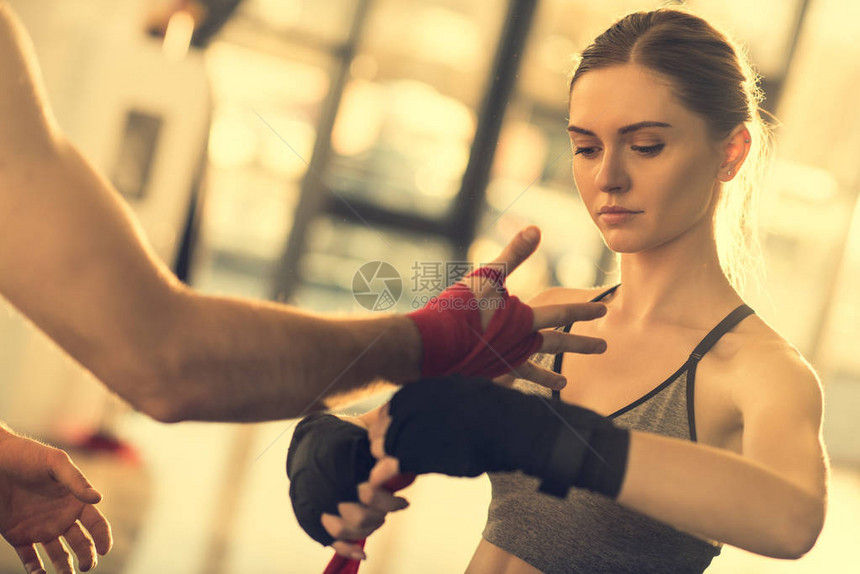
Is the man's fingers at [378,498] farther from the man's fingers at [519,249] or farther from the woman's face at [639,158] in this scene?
the woman's face at [639,158]

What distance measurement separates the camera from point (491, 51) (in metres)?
4.03

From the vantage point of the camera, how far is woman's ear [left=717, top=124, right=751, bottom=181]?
83 cm

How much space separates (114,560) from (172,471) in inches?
33.1

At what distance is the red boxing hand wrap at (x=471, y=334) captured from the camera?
0.58 metres

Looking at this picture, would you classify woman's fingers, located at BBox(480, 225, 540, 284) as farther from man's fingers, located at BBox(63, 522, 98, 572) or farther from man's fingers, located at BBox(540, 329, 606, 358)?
man's fingers, located at BBox(63, 522, 98, 572)

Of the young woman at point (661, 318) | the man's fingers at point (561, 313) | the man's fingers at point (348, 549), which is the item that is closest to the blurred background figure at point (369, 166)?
the young woman at point (661, 318)

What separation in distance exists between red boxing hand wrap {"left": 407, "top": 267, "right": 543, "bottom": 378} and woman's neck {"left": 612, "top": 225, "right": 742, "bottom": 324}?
0.93ft

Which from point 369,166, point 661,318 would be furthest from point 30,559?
point 369,166

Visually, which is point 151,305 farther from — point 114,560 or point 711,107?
point 114,560

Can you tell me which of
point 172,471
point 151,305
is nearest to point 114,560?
point 172,471

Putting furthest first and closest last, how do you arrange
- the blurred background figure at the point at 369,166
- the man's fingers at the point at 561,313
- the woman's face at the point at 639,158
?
the blurred background figure at the point at 369,166, the woman's face at the point at 639,158, the man's fingers at the point at 561,313

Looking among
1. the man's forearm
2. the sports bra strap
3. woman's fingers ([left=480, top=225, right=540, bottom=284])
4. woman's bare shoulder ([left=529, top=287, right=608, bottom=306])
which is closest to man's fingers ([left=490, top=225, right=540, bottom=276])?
woman's fingers ([left=480, top=225, right=540, bottom=284])

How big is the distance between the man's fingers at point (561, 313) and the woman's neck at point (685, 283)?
0.23m

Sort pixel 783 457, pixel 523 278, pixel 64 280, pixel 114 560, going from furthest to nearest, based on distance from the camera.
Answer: pixel 523 278
pixel 114 560
pixel 783 457
pixel 64 280
